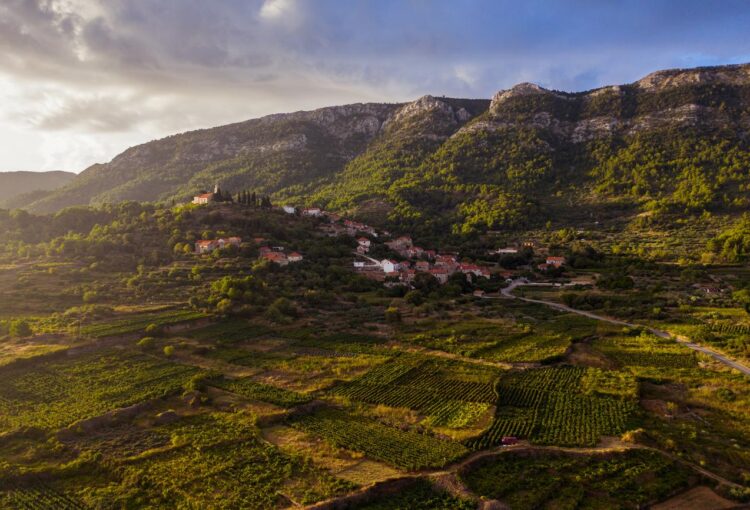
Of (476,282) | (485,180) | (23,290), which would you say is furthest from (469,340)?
(485,180)

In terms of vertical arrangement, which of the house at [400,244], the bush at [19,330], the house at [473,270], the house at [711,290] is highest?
the house at [400,244]

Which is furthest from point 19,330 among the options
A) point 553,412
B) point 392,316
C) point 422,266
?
point 422,266

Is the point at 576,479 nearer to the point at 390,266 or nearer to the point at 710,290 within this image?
the point at 710,290

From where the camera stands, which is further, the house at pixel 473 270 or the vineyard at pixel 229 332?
the house at pixel 473 270

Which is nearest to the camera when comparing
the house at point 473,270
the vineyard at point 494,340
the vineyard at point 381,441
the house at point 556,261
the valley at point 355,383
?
the valley at point 355,383

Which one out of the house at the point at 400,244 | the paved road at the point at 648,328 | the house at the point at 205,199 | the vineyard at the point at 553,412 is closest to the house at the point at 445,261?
the house at the point at 400,244

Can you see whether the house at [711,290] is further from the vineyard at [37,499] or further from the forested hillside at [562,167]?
the vineyard at [37,499]

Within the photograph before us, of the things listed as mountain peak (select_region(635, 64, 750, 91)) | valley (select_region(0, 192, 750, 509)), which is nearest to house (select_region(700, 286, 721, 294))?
valley (select_region(0, 192, 750, 509))
